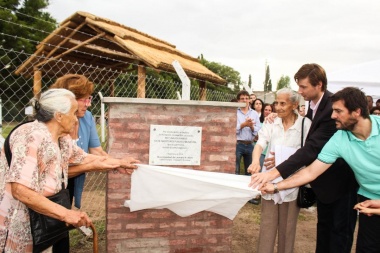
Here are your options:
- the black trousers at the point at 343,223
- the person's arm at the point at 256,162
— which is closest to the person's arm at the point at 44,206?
the person's arm at the point at 256,162

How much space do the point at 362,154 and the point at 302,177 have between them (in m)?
0.53

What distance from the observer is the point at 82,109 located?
3027 millimetres

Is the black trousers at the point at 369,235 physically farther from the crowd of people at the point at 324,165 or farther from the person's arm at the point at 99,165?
the person's arm at the point at 99,165

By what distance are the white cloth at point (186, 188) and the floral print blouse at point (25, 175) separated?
110cm

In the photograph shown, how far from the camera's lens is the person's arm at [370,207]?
2.57 meters

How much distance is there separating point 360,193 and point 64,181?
2.42 metres

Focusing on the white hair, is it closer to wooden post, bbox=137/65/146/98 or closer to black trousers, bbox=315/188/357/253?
black trousers, bbox=315/188/357/253

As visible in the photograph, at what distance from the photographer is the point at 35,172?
2.03 meters

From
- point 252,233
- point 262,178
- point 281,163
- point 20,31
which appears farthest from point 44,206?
point 20,31

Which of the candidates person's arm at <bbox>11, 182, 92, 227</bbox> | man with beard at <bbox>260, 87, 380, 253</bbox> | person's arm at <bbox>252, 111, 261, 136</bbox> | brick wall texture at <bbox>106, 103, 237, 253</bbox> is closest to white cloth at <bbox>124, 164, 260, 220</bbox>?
brick wall texture at <bbox>106, 103, 237, 253</bbox>

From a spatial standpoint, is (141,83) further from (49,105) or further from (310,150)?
(49,105)

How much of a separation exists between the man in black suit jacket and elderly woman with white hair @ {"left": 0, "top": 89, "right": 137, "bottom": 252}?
1.74m

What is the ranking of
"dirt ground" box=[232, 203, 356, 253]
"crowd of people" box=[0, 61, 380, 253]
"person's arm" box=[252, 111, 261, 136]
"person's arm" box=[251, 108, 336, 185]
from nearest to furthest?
1. "crowd of people" box=[0, 61, 380, 253]
2. "person's arm" box=[251, 108, 336, 185]
3. "dirt ground" box=[232, 203, 356, 253]
4. "person's arm" box=[252, 111, 261, 136]

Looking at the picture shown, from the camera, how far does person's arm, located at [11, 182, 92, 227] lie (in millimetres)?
1993
